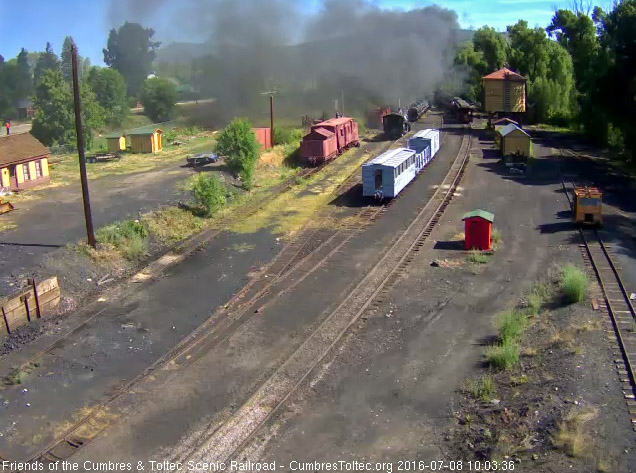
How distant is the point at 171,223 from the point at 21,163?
1002 centimetres

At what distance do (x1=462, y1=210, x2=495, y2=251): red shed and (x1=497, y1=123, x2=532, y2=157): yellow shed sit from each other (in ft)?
52.3

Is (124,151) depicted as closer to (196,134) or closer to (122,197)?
(196,134)

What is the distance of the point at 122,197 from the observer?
2647cm

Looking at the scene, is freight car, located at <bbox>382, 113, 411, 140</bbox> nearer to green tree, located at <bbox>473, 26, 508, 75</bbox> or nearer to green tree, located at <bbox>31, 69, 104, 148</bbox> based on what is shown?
green tree, located at <bbox>473, 26, 508, 75</bbox>

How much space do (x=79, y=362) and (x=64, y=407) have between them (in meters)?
1.85

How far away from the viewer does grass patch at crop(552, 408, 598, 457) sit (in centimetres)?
899

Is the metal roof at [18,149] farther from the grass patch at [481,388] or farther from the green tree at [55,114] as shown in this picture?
the grass patch at [481,388]

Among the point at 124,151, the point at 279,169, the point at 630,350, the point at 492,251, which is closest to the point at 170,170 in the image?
the point at 279,169

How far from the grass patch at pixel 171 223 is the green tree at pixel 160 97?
4014 centimetres

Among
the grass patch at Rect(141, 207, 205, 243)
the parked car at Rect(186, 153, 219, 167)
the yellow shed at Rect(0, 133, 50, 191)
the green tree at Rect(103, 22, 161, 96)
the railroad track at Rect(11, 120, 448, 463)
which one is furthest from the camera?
the green tree at Rect(103, 22, 161, 96)

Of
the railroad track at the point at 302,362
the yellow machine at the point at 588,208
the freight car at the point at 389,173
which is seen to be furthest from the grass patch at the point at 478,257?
the freight car at the point at 389,173

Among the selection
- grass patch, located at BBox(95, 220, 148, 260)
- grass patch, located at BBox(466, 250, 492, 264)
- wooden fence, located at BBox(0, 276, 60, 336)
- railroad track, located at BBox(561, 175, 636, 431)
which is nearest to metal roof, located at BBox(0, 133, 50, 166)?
grass patch, located at BBox(95, 220, 148, 260)

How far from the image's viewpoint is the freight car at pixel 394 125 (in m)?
43.7

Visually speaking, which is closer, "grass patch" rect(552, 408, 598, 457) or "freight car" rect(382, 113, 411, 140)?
"grass patch" rect(552, 408, 598, 457)
